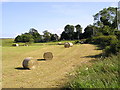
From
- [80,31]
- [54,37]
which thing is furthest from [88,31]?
[54,37]

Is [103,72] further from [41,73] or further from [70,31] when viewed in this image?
[70,31]

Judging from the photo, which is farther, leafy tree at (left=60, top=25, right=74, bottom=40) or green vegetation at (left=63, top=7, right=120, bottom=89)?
leafy tree at (left=60, top=25, right=74, bottom=40)

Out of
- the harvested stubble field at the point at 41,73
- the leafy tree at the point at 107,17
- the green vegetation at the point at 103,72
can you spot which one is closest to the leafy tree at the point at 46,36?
the leafy tree at the point at 107,17

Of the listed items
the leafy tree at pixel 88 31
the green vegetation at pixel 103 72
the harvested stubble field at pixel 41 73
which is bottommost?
the harvested stubble field at pixel 41 73

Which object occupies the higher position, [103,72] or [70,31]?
[70,31]

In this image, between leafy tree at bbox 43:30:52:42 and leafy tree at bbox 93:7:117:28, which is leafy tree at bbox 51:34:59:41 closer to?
leafy tree at bbox 43:30:52:42

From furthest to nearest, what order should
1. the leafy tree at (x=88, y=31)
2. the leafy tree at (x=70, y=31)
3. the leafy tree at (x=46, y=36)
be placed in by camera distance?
the leafy tree at (x=46, y=36)
the leafy tree at (x=70, y=31)
the leafy tree at (x=88, y=31)

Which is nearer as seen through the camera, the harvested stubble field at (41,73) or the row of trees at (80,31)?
the harvested stubble field at (41,73)

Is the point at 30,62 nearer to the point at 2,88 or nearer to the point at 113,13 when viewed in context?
the point at 2,88

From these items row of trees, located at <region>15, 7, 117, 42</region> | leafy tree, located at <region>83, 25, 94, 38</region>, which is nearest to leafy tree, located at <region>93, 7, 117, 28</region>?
row of trees, located at <region>15, 7, 117, 42</region>

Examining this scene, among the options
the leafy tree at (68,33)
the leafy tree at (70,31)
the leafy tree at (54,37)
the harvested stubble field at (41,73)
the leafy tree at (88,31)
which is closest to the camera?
the harvested stubble field at (41,73)

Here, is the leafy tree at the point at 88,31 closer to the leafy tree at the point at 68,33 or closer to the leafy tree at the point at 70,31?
the leafy tree at the point at 70,31

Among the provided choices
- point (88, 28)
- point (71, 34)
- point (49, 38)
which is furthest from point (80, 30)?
point (49, 38)

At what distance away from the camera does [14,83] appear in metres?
8.84
